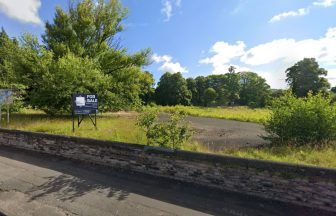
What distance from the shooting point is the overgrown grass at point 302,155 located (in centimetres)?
680

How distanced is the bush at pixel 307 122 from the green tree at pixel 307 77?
182ft

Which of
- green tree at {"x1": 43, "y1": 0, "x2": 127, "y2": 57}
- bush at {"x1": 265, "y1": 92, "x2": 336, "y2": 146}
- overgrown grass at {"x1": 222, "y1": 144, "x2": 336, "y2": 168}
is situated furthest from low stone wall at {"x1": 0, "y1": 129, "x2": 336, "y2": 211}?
green tree at {"x1": 43, "y1": 0, "x2": 127, "y2": 57}

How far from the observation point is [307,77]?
62469 millimetres

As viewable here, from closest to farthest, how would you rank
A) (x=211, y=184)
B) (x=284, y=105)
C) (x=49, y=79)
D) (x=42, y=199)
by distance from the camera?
(x=42, y=199), (x=211, y=184), (x=284, y=105), (x=49, y=79)

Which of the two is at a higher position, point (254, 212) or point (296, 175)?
point (296, 175)

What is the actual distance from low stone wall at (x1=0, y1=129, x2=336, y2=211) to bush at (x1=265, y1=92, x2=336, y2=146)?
149 inches

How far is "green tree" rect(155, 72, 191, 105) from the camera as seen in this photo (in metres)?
81.1

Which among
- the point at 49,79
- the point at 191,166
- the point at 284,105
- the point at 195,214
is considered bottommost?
the point at 195,214

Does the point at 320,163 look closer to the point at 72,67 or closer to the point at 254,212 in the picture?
the point at 254,212

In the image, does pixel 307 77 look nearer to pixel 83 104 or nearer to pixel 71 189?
pixel 83 104

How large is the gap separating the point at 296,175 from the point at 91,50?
2398 cm

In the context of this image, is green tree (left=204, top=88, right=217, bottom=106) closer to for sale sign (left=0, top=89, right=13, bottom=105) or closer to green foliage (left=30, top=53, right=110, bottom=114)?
green foliage (left=30, top=53, right=110, bottom=114)

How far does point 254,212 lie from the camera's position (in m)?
5.33

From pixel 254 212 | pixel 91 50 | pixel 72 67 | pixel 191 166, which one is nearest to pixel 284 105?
pixel 191 166
